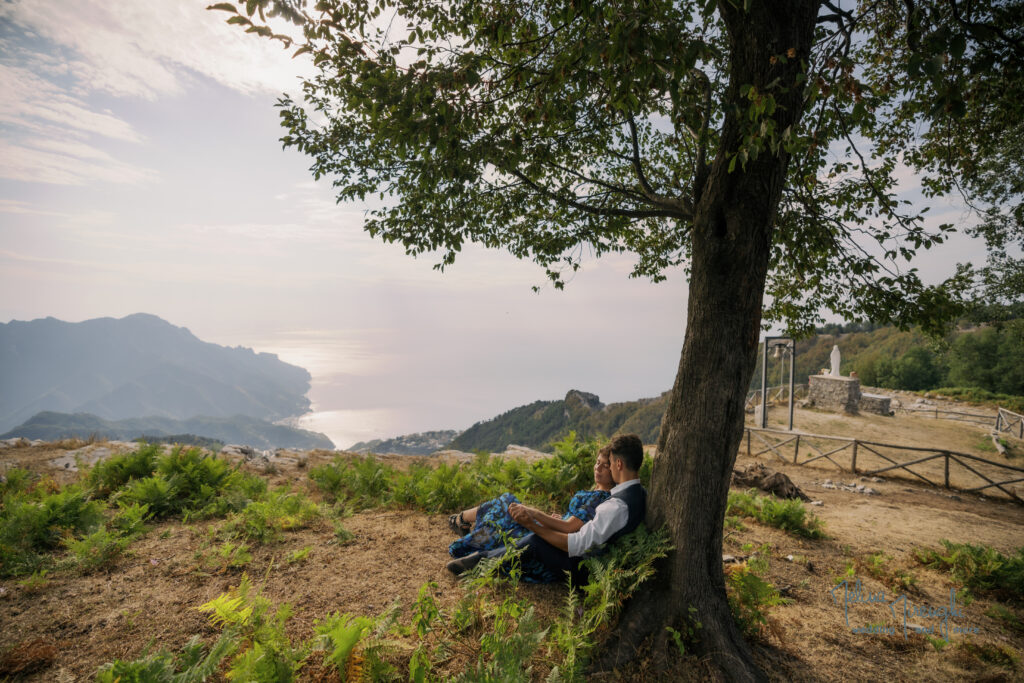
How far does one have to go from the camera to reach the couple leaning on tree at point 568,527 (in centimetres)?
392

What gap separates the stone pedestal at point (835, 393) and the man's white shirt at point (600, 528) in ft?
92.2

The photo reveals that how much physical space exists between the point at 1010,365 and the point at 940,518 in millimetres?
54741

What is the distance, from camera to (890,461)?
46.4 ft

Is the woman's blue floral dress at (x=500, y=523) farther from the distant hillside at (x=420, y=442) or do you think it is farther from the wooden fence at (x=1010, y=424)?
the distant hillside at (x=420, y=442)

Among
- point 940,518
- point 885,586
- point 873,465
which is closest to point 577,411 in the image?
point 873,465

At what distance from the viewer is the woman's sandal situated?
5.36 meters

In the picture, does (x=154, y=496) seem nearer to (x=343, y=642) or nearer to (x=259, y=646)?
(x=259, y=646)

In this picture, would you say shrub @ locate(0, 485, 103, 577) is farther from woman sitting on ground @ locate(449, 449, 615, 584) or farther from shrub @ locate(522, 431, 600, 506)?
shrub @ locate(522, 431, 600, 506)

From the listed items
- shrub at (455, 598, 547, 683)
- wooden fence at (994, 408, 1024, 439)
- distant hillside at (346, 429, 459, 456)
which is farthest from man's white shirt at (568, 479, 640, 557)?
distant hillside at (346, 429, 459, 456)

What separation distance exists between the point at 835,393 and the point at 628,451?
2839 centimetres

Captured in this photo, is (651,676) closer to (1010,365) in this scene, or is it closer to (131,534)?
(131,534)

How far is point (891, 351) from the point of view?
80062 millimetres

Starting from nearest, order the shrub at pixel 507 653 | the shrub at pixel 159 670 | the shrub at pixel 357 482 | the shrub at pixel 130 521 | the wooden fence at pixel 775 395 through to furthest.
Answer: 1. the shrub at pixel 159 670
2. the shrub at pixel 507 653
3. the shrub at pixel 130 521
4. the shrub at pixel 357 482
5. the wooden fence at pixel 775 395

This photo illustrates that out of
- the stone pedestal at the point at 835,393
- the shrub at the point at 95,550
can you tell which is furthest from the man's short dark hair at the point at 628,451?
the stone pedestal at the point at 835,393
